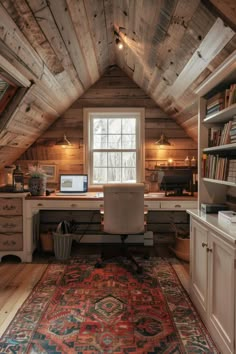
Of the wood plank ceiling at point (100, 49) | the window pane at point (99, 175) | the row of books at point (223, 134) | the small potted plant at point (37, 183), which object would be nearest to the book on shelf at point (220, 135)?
the row of books at point (223, 134)

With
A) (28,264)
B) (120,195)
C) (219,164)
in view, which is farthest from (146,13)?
(28,264)

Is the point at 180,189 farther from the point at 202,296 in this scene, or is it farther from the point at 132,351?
the point at 132,351

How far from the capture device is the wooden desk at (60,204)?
353 centimetres

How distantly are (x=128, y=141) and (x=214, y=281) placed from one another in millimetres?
2742

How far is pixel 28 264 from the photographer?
136 inches

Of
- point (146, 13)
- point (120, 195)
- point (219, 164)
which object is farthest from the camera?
point (120, 195)

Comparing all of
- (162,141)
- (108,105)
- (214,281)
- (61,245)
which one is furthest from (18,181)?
(214,281)

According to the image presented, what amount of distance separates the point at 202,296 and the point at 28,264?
6.99 ft

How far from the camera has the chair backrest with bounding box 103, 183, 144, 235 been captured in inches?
123

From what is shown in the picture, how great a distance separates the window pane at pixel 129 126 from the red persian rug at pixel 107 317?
6.82ft

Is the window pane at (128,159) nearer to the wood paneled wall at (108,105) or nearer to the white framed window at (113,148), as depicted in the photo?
the white framed window at (113,148)

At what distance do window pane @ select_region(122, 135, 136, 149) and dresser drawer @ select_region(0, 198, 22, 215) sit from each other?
5.63 ft

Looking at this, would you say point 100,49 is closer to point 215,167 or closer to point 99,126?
point 99,126

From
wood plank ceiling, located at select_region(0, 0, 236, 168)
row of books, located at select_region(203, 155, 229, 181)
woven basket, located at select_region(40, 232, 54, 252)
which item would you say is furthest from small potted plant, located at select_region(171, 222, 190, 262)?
woven basket, located at select_region(40, 232, 54, 252)
